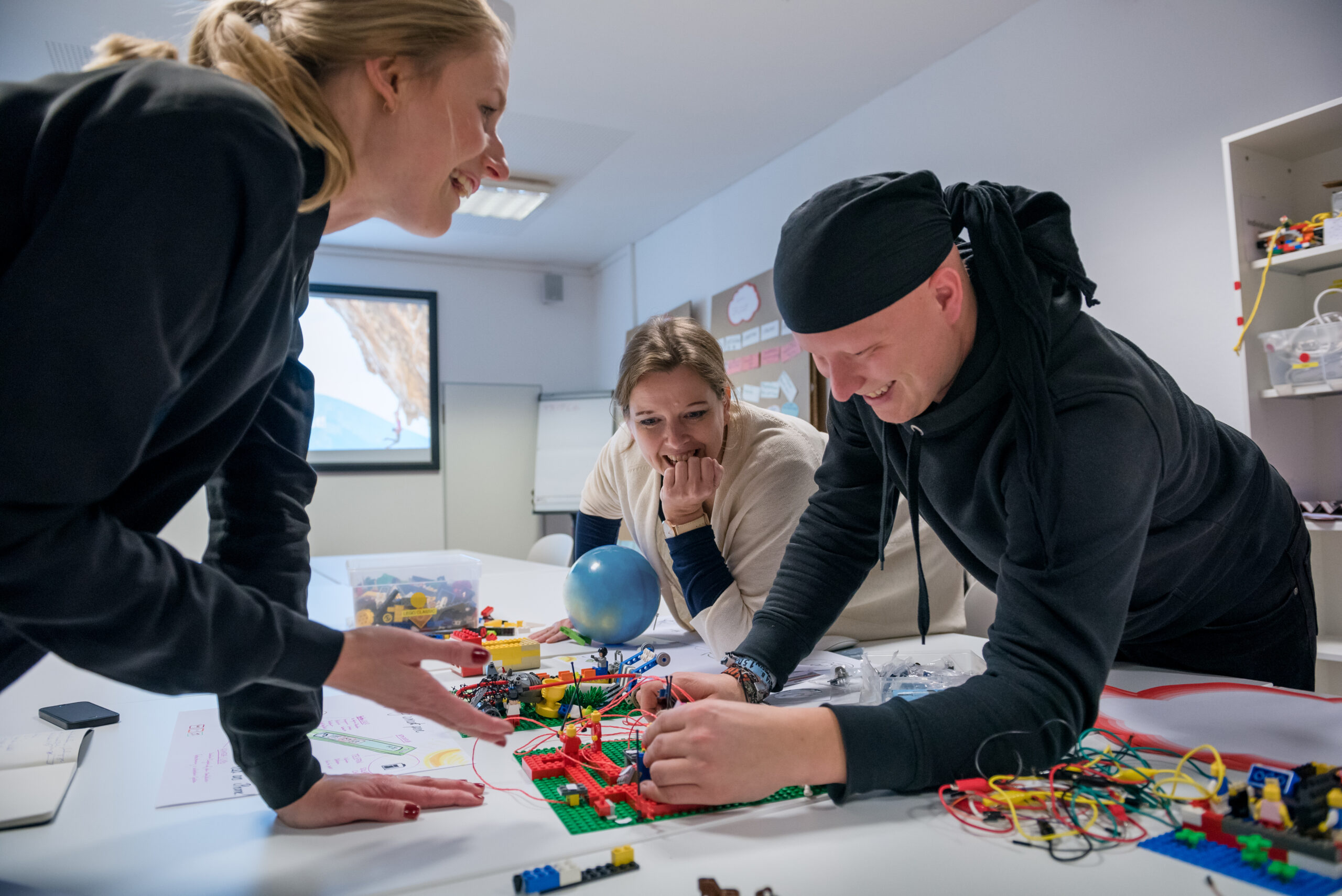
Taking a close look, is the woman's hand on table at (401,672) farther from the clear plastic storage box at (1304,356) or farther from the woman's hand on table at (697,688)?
the clear plastic storage box at (1304,356)

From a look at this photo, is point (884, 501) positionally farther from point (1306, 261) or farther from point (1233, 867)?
point (1306, 261)

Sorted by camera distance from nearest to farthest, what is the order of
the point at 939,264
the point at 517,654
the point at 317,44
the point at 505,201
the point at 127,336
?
the point at 127,336
the point at 317,44
the point at 939,264
the point at 517,654
the point at 505,201

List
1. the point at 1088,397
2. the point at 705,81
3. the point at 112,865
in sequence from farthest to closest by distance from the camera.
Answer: the point at 705,81
the point at 1088,397
the point at 112,865

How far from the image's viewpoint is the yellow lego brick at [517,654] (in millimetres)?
1593

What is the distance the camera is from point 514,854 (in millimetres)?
794

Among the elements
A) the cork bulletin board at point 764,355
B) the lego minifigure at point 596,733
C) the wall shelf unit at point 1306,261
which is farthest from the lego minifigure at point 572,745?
the cork bulletin board at point 764,355

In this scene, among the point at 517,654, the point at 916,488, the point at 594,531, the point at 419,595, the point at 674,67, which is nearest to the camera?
the point at 916,488

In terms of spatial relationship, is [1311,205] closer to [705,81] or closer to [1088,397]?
[1088,397]

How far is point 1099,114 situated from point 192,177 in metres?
3.32

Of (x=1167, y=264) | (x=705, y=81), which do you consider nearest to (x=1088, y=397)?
(x=1167, y=264)

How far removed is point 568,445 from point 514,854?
5.98m

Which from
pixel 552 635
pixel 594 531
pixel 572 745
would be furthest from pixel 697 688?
pixel 594 531

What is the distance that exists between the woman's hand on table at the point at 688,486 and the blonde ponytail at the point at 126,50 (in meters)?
1.26

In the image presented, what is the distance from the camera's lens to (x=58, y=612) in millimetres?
565
